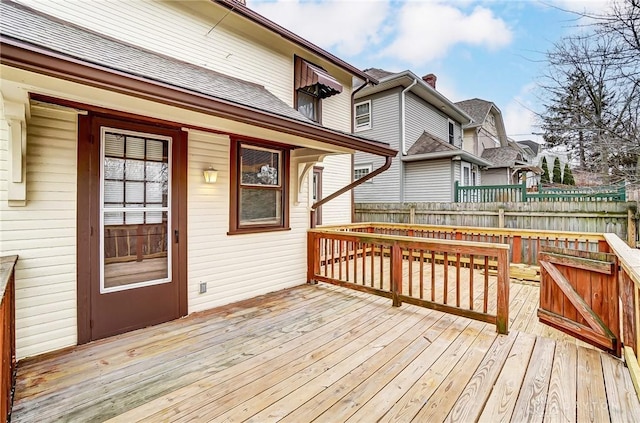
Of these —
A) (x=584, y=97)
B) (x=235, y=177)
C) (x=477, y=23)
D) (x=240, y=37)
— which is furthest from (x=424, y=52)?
(x=235, y=177)

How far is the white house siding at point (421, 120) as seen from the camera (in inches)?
431

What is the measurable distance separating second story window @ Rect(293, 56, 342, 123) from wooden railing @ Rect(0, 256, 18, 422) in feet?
15.1

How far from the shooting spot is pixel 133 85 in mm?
2037

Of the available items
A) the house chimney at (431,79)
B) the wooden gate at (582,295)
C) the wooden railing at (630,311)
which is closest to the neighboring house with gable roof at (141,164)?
the wooden gate at (582,295)

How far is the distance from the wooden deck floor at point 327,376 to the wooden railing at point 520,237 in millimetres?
2783

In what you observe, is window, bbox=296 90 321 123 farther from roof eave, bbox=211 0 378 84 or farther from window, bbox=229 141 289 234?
window, bbox=229 141 289 234

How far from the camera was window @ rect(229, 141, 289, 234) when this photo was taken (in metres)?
4.18

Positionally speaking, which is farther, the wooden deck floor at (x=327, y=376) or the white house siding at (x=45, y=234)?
the white house siding at (x=45, y=234)

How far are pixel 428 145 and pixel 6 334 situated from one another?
1128cm

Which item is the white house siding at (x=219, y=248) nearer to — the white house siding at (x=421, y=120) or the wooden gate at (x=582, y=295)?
the wooden gate at (x=582, y=295)

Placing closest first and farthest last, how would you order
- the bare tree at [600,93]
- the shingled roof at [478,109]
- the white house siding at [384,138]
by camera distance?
the bare tree at [600,93] → the white house siding at [384,138] → the shingled roof at [478,109]

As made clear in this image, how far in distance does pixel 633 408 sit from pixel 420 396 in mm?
1326

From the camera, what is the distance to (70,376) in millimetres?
2350

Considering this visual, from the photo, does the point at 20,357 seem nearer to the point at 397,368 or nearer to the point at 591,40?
the point at 397,368
